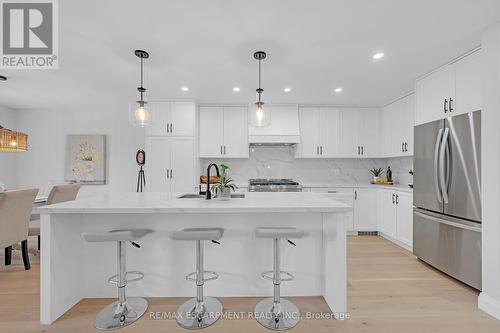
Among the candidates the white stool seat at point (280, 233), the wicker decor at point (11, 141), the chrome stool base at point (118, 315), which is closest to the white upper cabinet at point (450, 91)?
the white stool seat at point (280, 233)

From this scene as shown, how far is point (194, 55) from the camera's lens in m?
2.73

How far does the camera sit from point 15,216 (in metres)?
2.87

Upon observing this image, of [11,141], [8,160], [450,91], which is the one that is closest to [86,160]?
[8,160]

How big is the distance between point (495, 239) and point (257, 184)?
10.2 feet

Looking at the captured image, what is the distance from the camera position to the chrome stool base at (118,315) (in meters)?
1.94

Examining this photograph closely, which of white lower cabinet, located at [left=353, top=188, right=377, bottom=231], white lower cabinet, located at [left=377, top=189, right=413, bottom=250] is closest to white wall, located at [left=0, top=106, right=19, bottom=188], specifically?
white lower cabinet, located at [left=353, top=188, right=377, bottom=231]

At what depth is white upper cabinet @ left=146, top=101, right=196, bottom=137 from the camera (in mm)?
4371

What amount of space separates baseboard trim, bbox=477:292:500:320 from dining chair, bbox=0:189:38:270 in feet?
15.5

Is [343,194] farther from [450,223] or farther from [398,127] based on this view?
[450,223]

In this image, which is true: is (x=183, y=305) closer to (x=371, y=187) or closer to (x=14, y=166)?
(x=371, y=187)

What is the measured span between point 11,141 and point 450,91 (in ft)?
17.7

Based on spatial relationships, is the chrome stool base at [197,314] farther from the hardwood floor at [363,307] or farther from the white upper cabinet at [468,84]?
the white upper cabinet at [468,84]

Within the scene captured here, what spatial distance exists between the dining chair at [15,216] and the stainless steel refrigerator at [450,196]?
469cm

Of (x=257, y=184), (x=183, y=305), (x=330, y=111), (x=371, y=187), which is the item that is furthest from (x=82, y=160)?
(x=371, y=187)
